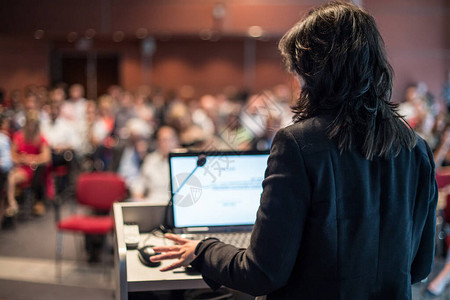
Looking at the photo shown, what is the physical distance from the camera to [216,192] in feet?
6.63

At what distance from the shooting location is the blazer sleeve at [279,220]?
1088 millimetres

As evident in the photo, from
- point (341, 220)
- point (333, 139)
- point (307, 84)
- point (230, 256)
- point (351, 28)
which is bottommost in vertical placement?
point (230, 256)

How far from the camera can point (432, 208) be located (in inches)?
52.1

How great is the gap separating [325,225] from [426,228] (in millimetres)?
418

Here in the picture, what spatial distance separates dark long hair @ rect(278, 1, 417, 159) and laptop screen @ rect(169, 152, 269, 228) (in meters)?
0.86

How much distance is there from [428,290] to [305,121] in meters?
3.12

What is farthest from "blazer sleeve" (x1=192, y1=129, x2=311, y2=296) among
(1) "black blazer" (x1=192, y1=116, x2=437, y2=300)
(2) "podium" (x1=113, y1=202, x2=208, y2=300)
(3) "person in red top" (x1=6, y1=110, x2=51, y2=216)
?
(3) "person in red top" (x1=6, y1=110, x2=51, y2=216)

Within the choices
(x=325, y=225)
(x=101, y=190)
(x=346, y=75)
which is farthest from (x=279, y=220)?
(x=101, y=190)

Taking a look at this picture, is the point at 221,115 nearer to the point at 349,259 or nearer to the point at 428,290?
the point at 428,290

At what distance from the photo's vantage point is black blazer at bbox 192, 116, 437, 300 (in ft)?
3.59

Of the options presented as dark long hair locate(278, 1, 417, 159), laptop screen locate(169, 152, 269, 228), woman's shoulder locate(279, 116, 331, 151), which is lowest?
laptop screen locate(169, 152, 269, 228)

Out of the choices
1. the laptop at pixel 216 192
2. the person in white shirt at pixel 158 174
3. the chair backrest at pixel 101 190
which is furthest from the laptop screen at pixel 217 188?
the chair backrest at pixel 101 190

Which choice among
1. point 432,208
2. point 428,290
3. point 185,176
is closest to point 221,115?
point 428,290

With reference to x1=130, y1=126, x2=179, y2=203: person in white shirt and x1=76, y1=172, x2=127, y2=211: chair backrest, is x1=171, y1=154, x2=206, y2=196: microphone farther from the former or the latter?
x1=76, y1=172, x2=127, y2=211: chair backrest
